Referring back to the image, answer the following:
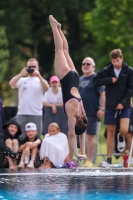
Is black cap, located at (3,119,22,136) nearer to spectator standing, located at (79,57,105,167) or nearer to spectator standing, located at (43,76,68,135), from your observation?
spectator standing, located at (79,57,105,167)

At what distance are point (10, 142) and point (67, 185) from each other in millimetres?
3175

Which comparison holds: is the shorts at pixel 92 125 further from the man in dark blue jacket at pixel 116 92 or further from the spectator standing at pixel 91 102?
the man in dark blue jacket at pixel 116 92

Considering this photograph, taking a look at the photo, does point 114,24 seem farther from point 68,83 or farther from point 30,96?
point 68,83

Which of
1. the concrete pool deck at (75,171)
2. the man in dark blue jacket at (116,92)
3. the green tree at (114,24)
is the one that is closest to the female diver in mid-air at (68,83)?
the concrete pool deck at (75,171)

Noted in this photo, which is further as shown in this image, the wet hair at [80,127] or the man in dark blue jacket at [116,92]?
the man in dark blue jacket at [116,92]

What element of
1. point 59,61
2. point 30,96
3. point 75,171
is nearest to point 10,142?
point 30,96

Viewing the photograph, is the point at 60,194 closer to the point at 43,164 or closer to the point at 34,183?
the point at 34,183

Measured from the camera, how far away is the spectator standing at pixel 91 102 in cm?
1252

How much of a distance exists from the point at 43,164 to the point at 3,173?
1.51 meters

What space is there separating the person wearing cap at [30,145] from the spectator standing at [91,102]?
0.97m

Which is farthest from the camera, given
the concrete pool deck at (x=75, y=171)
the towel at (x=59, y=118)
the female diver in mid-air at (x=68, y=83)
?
the towel at (x=59, y=118)

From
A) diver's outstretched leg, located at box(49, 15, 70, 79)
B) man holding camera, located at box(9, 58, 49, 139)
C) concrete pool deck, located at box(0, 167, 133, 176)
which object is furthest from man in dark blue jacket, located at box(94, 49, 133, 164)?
diver's outstretched leg, located at box(49, 15, 70, 79)

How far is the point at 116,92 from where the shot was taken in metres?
12.1

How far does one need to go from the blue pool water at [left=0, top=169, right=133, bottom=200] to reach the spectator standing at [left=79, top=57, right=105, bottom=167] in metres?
1.71
